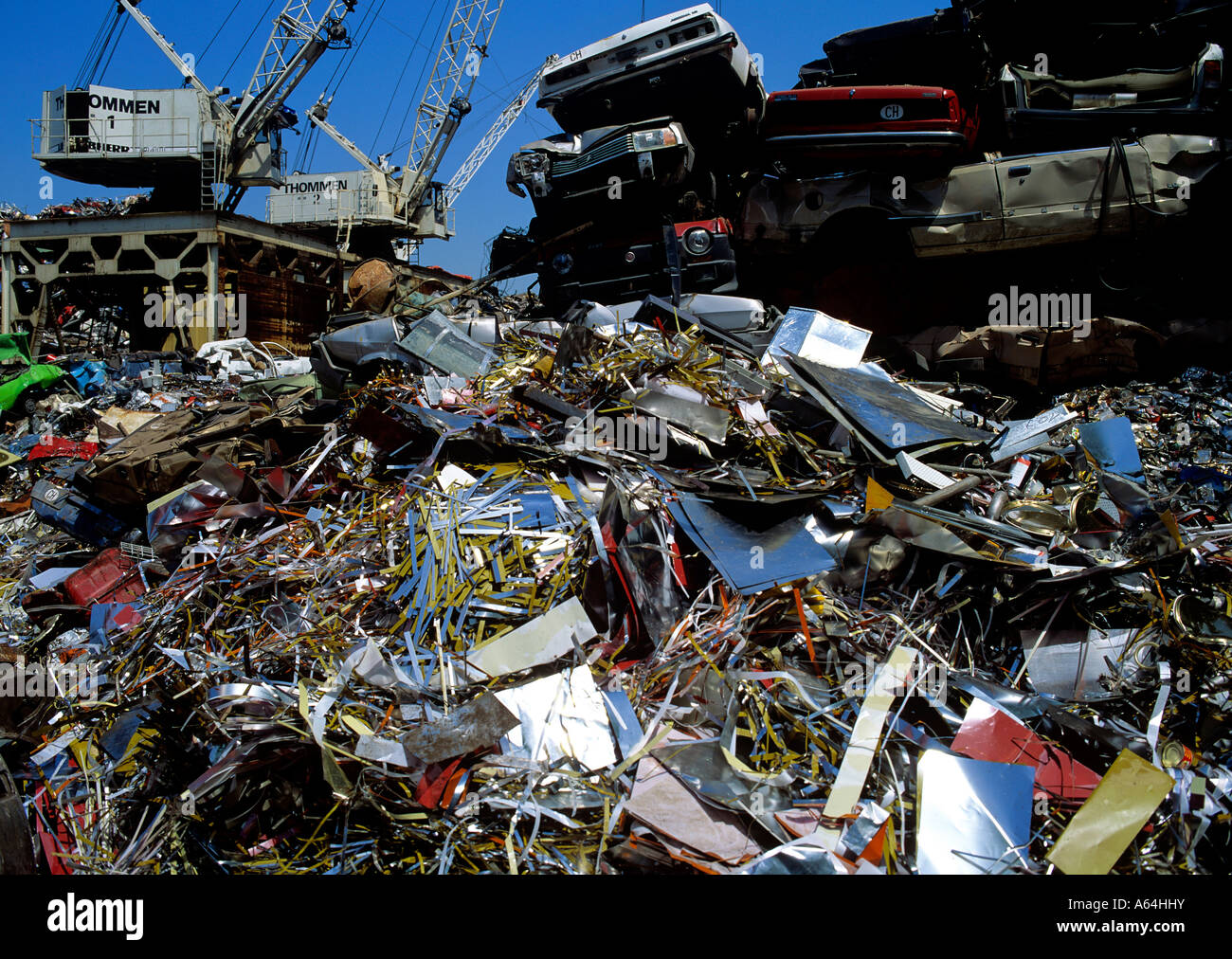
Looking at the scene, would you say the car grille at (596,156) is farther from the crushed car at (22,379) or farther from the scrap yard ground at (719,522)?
the crushed car at (22,379)

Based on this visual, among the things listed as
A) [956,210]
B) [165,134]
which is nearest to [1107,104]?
[956,210]

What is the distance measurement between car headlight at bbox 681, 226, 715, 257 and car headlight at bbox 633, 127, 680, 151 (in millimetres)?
827

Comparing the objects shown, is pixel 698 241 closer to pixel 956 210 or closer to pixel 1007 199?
pixel 956 210

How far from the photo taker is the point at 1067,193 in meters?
6.06

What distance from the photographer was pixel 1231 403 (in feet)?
18.0

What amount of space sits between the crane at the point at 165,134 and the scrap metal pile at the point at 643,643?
2110cm

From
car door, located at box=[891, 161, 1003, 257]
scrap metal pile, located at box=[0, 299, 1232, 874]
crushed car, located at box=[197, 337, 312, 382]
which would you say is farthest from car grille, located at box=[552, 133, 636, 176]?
crushed car, located at box=[197, 337, 312, 382]

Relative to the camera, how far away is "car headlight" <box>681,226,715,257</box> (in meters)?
6.86

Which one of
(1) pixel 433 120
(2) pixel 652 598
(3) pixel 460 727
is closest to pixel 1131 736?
(2) pixel 652 598

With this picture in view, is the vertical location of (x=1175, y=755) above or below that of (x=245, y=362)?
below

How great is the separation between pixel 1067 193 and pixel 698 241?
3.20 metres

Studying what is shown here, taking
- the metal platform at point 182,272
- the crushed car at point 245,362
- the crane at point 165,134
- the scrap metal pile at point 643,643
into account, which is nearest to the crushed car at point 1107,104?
the scrap metal pile at point 643,643
